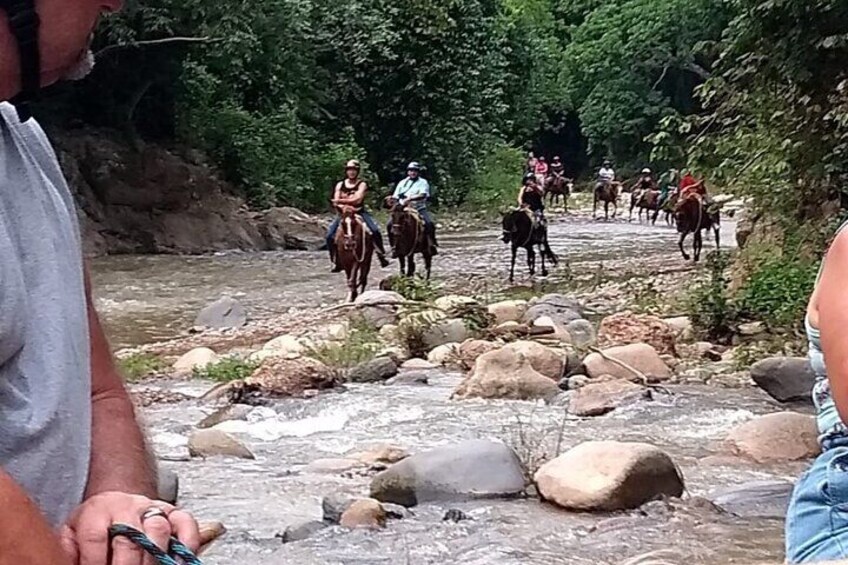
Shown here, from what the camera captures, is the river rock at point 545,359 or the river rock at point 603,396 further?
the river rock at point 545,359

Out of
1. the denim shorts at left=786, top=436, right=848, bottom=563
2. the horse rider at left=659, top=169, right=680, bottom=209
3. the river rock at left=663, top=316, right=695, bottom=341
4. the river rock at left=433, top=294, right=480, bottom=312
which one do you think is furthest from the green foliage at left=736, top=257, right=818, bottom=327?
the horse rider at left=659, top=169, right=680, bottom=209

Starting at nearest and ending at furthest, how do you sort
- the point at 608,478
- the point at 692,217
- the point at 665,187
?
the point at 608,478 < the point at 692,217 < the point at 665,187

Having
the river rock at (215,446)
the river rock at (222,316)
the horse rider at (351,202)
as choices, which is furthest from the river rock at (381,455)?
the horse rider at (351,202)

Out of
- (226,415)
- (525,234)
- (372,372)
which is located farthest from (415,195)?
(226,415)

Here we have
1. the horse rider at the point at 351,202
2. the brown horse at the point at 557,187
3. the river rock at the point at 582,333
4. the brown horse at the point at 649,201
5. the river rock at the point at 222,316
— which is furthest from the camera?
the brown horse at the point at 557,187

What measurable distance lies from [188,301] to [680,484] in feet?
42.0

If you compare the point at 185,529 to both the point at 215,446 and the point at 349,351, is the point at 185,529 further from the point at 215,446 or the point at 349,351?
the point at 349,351

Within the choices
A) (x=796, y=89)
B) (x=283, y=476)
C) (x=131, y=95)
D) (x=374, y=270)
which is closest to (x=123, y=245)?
(x=131, y=95)

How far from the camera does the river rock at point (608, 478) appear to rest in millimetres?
6629

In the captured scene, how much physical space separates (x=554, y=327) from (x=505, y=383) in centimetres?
317

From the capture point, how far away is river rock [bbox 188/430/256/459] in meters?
8.48

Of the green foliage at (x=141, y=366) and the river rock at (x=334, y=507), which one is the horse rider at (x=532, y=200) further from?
the river rock at (x=334, y=507)

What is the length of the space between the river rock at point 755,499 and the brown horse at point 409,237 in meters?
12.6

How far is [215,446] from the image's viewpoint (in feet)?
28.0
